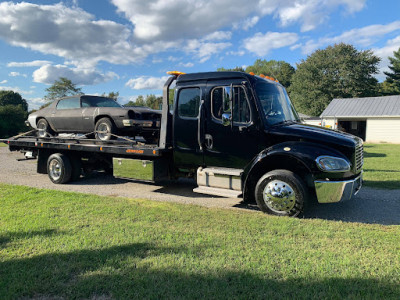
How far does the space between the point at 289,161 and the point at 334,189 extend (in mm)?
810

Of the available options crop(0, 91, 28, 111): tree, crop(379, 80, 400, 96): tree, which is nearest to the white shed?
crop(379, 80, 400, 96): tree

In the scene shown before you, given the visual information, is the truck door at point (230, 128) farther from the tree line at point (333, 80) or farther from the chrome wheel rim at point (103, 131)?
the tree line at point (333, 80)

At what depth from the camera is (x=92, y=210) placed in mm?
5258

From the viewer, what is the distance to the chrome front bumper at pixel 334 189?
458 centimetres

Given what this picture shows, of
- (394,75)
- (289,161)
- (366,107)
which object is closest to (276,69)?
(394,75)

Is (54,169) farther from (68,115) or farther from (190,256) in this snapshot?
A: (190,256)

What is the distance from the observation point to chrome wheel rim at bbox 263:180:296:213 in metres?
4.87

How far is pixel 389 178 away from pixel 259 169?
523 cm

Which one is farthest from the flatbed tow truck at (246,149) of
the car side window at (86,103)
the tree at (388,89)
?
the tree at (388,89)

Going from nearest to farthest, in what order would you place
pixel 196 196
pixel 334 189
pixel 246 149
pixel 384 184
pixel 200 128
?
pixel 334 189 < pixel 246 149 < pixel 200 128 < pixel 196 196 < pixel 384 184

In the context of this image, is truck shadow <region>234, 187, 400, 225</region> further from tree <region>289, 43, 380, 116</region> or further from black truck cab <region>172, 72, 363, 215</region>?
tree <region>289, 43, 380, 116</region>

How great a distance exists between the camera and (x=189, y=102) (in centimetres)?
582

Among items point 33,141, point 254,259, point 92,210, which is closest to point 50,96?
point 33,141

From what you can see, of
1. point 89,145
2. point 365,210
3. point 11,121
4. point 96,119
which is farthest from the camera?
point 11,121
